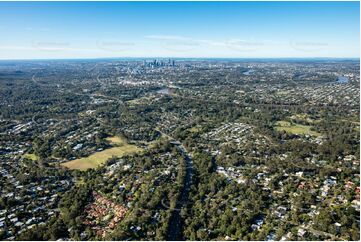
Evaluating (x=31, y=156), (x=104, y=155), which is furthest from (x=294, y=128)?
(x=31, y=156)

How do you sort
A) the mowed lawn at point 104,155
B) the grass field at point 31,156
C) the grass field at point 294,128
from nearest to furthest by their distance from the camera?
1. the mowed lawn at point 104,155
2. the grass field at point 31,156
3. the grass field at point 294,128

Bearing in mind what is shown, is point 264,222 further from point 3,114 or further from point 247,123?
point 3,114

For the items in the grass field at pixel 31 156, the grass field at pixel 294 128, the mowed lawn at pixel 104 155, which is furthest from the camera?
the grass field at pixel 294 128

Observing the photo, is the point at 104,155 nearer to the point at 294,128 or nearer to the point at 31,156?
the point at 31,156

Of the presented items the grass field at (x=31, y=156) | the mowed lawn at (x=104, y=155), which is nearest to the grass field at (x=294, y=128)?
the mowed lawn at (x=104, y=155)

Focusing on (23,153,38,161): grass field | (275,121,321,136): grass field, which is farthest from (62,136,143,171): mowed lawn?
(275,121,321,136): grass field

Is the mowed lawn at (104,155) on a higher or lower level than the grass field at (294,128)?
lower

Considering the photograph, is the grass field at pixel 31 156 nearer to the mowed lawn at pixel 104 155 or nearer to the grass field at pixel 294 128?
the mowed lawn at pixel 104 155

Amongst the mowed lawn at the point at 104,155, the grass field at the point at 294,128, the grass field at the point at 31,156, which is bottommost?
the grass field at the point at 31,156

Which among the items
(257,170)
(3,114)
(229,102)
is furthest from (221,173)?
(3,114)
